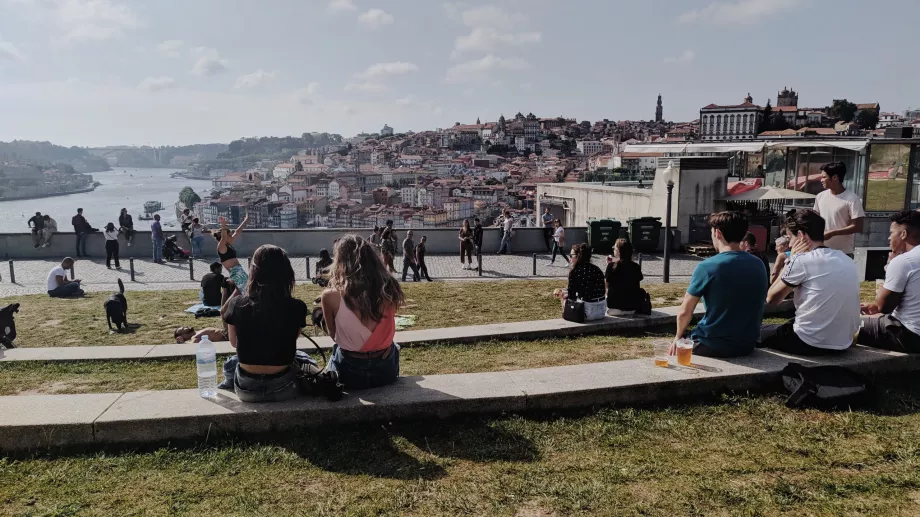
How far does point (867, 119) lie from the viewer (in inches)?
4651

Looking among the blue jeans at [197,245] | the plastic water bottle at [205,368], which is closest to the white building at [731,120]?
the blue jeans at [197,245]

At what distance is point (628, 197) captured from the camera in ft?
68.3

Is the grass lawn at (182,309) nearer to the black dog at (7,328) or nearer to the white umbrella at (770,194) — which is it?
the black dog at (7,328)

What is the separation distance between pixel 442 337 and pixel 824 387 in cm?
311

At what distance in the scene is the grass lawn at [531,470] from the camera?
2.70m

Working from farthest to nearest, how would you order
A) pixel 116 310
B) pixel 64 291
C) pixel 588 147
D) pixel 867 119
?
1. pixel 588 147
2. pixel 867 119
3. pixel 64 291
4. pixel 116 310

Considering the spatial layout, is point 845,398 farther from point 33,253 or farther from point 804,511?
point 33,253

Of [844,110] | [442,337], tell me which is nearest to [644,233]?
[442,337]

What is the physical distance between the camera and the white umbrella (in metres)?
15.8

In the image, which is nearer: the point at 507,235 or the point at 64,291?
the point at 64,291

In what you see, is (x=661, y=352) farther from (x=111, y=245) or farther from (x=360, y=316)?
(x=111, y=245)

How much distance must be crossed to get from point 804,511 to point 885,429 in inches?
44.2

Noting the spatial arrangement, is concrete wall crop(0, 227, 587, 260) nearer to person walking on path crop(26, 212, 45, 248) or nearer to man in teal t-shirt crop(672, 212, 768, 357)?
person walking on path crop(26, 212, 45, 248)

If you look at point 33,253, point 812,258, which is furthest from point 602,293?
point 33,253
